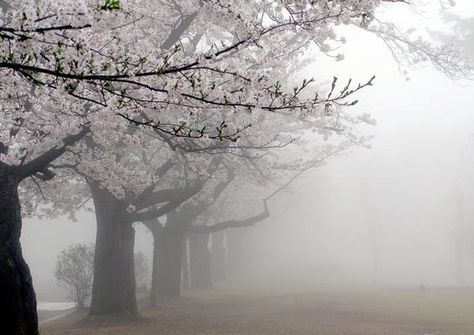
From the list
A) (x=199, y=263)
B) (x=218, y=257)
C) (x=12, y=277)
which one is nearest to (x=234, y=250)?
(x=218, y=257)

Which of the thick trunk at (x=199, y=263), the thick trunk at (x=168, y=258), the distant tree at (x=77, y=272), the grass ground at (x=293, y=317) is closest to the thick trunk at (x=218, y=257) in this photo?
the thick trunk at (x=199, y=263)

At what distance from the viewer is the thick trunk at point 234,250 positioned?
43.7m

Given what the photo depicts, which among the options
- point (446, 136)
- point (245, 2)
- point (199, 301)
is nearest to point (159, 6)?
point (245, 2)

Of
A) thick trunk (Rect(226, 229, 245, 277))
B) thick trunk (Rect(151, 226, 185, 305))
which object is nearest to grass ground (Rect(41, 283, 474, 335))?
thick trunk (Rect(151, 226, 185, 305))

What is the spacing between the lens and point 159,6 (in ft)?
39.1

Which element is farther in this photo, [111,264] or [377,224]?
[377,224]

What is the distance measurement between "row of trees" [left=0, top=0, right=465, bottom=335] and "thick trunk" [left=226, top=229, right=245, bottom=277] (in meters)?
18.1

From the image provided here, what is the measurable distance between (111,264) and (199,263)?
48.4 ft

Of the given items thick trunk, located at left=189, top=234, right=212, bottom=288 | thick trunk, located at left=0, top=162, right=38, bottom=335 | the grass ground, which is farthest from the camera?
thick trunk, located at left=189, top=234, right=212, bottom=288

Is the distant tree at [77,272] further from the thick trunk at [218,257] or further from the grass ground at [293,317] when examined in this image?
the thick trunk at [218,257]

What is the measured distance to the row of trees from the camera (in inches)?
178

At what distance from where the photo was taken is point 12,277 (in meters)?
8.91

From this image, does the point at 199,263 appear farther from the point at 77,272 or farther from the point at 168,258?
the point at 77,272

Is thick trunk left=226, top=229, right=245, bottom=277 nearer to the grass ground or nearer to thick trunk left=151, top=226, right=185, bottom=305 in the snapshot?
thick trunk left=151, top=226, right=185, bottom=305
